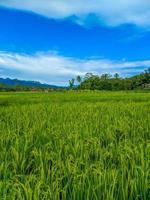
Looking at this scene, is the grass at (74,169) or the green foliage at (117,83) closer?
the grass at (74,169)

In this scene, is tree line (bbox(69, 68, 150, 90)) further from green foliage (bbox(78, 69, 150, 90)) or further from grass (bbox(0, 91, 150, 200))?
grass (bbox(0, 91, 150, 200))

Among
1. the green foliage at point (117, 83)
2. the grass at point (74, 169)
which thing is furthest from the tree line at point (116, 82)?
the grass at point (74, 169)

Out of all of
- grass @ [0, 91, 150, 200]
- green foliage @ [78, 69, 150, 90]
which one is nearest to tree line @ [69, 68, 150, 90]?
green foliage @ [78, 69, 150, 90]

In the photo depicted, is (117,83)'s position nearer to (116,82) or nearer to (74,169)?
(116,82)

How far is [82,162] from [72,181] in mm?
438

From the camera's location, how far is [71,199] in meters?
2.66

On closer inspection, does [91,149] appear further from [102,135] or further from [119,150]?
[102,135]

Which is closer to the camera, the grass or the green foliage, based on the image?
the grass

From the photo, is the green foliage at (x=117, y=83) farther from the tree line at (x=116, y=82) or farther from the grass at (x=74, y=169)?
the grass at (x=74, y=169)

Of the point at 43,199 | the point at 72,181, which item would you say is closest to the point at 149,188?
the point at 72,181

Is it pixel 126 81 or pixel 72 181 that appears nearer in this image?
pixel 72 181

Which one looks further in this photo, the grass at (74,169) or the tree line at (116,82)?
the tree line at (116,82)

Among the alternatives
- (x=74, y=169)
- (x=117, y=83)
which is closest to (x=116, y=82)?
(x=117, y=83)

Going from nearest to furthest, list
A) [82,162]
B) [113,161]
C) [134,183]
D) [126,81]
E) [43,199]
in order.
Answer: [43,199], [134,183], [82,162], [113,161], [126,81]
